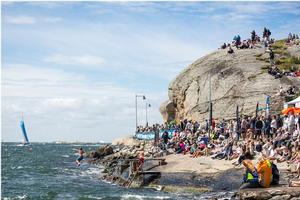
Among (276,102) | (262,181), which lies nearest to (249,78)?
(276,102)

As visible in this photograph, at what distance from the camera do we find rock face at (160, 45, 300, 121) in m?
49.1

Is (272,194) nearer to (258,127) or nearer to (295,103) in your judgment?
(258,127)

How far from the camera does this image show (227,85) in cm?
5281

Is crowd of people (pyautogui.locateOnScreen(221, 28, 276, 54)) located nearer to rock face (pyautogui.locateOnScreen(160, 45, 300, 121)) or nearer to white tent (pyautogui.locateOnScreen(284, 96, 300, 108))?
rock face (pyautogui.locateOnScreen(160, 45, 300, 121))

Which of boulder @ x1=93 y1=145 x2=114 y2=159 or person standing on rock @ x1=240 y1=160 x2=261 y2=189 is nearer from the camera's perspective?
person standing on rock @ x1=240 y1=160 x2=261 y2=189

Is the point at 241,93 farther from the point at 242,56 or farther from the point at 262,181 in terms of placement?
the point at 262,181

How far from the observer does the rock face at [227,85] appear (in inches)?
1932

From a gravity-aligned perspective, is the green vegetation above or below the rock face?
above

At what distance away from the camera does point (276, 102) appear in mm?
46188

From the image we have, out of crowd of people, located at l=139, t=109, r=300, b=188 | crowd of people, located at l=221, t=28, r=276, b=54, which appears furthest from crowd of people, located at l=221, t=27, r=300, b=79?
crowd of people, located at l=139, t=109, r=300, b=188

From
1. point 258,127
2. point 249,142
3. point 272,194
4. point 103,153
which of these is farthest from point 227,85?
point 272,194

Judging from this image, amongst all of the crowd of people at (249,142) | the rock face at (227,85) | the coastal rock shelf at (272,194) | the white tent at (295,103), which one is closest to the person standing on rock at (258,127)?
the crowd of people at (249,142)

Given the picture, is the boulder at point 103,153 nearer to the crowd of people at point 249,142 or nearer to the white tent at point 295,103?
the crowd of people at point 249,142

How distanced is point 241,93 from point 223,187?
2785cm
